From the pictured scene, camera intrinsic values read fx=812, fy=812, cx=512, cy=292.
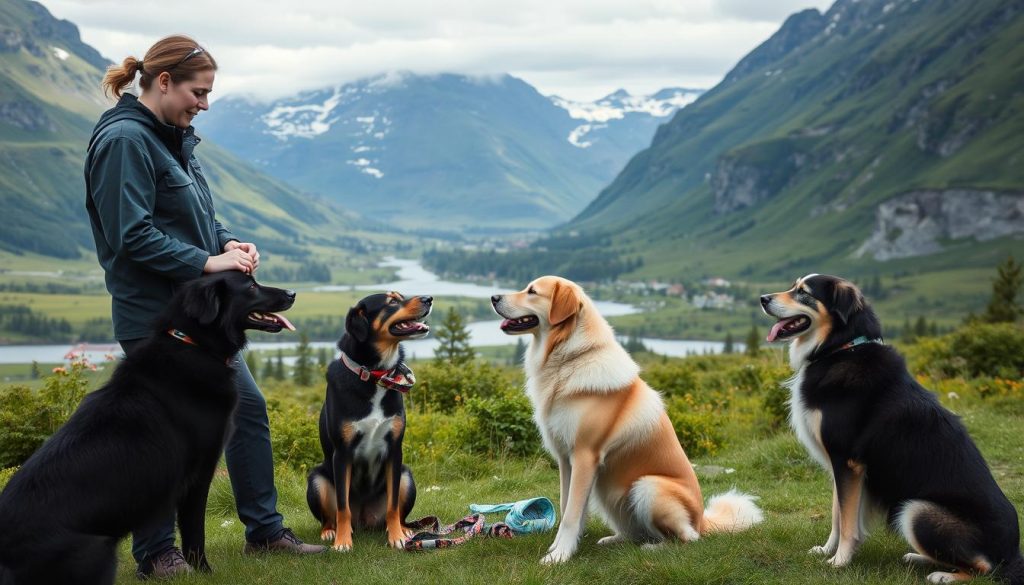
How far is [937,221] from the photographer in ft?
579

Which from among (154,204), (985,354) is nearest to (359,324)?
(154,204)

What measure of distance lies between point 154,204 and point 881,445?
227 inches

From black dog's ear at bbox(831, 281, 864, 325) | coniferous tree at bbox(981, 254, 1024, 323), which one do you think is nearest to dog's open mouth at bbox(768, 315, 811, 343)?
black dog's ear at bbox(831, 281, 864, 325)

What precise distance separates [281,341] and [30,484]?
539 feet

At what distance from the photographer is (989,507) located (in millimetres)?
5711

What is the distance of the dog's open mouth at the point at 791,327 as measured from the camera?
6426 millimetres

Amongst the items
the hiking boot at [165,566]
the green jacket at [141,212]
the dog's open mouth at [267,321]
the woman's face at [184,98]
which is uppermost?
the woman's face at [184,98]

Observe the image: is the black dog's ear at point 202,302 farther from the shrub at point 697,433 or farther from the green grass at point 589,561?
the shrub at point 697,433

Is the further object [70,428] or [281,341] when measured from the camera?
[281,341]

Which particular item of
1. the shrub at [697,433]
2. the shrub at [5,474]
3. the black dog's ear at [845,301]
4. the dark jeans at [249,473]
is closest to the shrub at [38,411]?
the shrub at [5,474]

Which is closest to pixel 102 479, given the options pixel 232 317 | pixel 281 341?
pixel 232 317

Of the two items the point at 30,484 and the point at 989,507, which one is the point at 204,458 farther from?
the point at 989,507

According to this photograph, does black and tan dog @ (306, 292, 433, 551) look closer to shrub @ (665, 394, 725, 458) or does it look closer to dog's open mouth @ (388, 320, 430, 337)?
dog's open mouth @ (388, 320, 430, 337)

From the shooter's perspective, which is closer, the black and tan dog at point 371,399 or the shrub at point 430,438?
the black and tan dog at point 371,399
